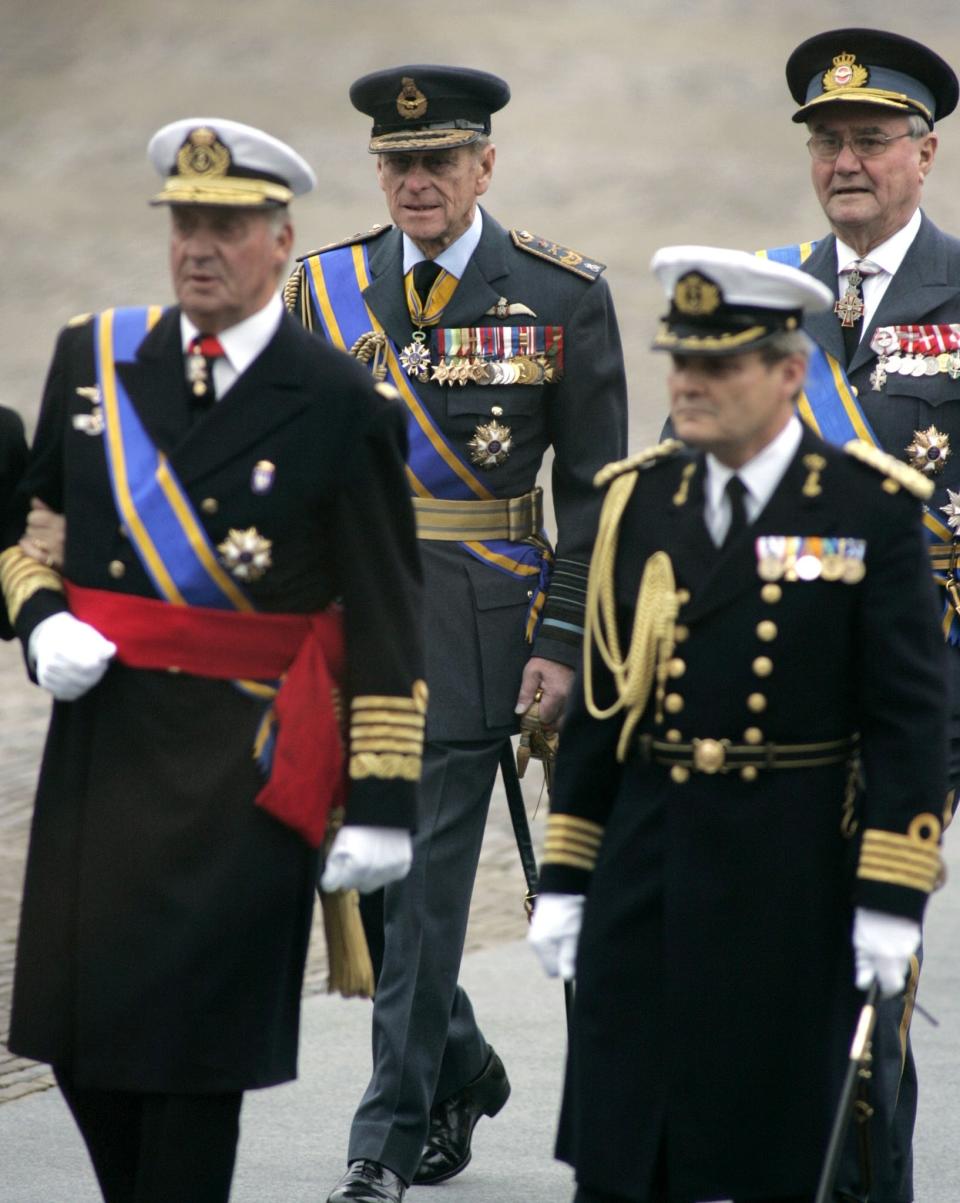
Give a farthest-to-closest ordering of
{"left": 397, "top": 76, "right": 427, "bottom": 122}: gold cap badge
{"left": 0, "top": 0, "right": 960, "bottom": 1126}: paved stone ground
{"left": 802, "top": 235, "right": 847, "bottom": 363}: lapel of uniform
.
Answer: {"left": 0, "top": 0, "right": 960, "bottom": 1126}: paved stone ground → {"left": 397, "top": 76, "right": 427, "bottom": 122}: gold cap badge → {"left": 802, "top": 235, "right": 847, "bottom": 363}: lapel of uniform

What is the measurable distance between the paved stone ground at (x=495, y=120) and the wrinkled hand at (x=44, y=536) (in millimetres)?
10662

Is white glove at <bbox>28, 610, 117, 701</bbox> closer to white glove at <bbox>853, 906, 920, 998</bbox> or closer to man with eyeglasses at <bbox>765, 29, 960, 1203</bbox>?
white glove at <bbox>853, 906, 920, 998</bbox>

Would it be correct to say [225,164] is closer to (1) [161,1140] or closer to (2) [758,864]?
(2) [758,864]

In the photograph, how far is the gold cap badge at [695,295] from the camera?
12.2 feet

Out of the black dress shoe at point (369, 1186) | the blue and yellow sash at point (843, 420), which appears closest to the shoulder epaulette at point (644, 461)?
the blue and yellow sash at point (843, 420)

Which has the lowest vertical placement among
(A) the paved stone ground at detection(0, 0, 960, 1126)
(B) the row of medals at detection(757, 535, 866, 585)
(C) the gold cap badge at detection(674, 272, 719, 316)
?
(B) the row of medals at detection(757, 535, 866, 585)

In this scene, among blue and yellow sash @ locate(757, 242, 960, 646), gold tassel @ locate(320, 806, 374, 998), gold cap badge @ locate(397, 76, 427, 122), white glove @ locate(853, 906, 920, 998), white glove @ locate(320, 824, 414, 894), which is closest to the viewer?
white glove @ locate(853, 906, 920, 998)

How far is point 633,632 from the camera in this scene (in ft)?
12.5

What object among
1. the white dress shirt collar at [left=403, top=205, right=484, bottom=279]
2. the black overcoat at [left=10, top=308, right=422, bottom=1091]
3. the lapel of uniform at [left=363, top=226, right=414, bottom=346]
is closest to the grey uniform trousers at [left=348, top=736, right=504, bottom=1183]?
the lapel of uniform at [left=363, top=226, right=414, bottom=346]

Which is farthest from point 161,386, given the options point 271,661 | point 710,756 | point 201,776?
point 710,756

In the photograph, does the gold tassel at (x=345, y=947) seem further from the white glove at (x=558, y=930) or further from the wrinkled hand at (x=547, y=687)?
the wrinkled hand at (x=547, y=687)

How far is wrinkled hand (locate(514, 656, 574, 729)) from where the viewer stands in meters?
5.19

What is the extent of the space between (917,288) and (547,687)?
1097mm

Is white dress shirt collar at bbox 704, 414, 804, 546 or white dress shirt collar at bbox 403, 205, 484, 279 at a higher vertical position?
white dress shirt collar at bbox 403, 205, 484, 279
